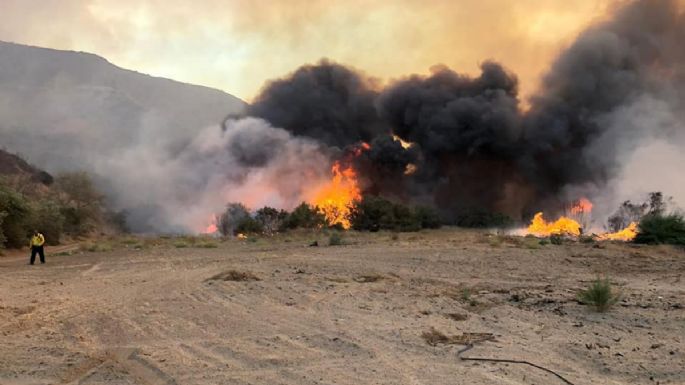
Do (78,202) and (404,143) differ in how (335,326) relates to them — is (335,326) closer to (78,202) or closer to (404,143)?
(78,202)

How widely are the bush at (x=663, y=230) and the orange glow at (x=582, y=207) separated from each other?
15.9 metres

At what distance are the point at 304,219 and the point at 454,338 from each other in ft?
119

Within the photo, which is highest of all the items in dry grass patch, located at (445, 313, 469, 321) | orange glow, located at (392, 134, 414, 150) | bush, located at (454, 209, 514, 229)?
orange glow, located at (392, 134, 414, 150)

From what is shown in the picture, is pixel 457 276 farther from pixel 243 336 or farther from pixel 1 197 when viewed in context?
pixel 1 197

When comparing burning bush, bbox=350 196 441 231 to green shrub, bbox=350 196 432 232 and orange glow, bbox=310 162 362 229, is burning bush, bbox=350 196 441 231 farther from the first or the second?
orange glow, bbox=310 162 362 229

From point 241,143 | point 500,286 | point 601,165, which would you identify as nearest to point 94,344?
point 500,286

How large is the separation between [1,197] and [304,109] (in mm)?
38834

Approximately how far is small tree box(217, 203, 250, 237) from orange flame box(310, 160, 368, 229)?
6735 mm

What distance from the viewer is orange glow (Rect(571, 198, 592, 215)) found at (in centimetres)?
4444

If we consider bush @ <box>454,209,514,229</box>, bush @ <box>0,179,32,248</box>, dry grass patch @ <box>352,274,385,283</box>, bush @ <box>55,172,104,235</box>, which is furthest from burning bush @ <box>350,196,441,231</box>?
dry grass patch @ <box>352,274,385,283</box>

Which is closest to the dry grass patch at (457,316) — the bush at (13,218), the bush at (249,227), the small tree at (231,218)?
the bush at (13,218)

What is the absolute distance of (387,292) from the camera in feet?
38.5

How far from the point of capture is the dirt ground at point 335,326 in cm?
620

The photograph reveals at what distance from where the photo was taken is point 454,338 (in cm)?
762
